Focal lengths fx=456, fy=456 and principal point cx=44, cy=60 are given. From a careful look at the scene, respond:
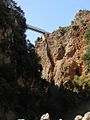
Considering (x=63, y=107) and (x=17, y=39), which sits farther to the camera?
(x=63, y=107)

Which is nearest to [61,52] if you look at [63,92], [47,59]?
[47,59]

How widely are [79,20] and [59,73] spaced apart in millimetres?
7060

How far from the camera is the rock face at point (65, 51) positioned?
160 ft

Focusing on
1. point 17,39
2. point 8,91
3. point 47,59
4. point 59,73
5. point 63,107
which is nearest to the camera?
point 8,91

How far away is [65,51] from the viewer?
51.2 meters

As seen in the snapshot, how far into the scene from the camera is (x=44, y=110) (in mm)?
40844

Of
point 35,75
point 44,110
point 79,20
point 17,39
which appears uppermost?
point 79,20

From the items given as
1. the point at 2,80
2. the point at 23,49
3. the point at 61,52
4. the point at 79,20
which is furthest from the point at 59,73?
the point at 2,80

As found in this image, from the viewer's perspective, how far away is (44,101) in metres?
41.3

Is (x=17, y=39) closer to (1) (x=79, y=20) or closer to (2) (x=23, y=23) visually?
(2) (x=23, y=23)

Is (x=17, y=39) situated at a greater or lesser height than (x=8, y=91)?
greater

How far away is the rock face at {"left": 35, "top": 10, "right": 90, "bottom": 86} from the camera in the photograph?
4872 cm

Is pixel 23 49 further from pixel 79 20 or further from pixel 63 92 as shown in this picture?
pixel 79 20

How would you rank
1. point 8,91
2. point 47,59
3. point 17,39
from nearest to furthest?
point 8,91 → point 17,39 → point 47,59
